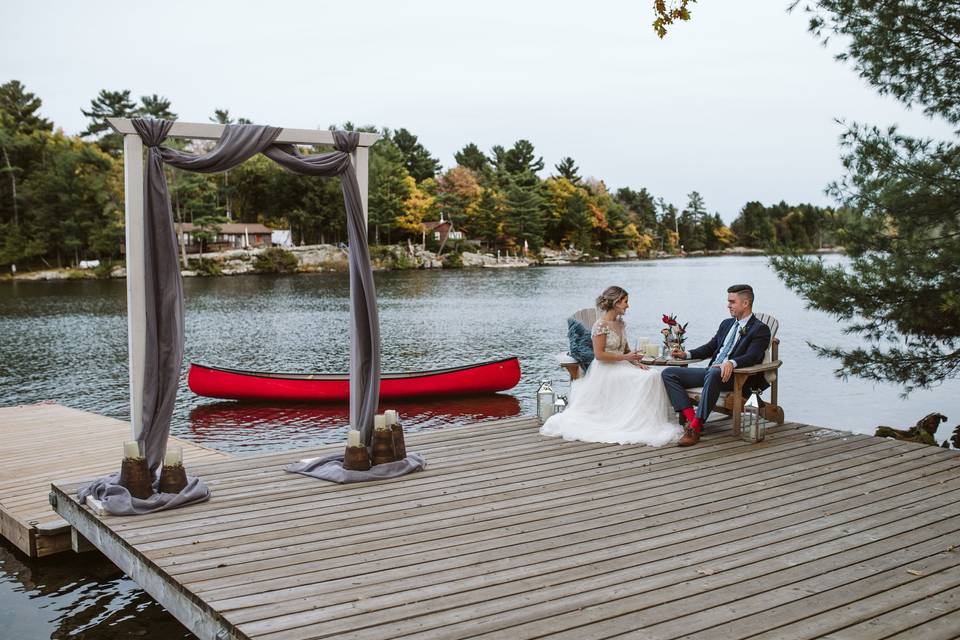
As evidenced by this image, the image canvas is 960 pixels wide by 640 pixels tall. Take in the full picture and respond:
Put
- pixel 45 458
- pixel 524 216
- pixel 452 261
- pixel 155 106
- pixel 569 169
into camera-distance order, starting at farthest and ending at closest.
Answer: pixel 569 169, pixel 524 216, pixel 452 261, pixel 155 106, pixel 45 458

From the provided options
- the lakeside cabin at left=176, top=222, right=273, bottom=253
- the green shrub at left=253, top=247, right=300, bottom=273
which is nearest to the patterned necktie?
the green shrub at left=253, top=247, right=300, bottom=273

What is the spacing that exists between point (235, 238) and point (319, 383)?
58790 millimetres

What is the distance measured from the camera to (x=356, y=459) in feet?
18.5

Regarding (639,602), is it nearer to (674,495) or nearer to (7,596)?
(674,495)

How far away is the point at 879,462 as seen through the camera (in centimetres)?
595

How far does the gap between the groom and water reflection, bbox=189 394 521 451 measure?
6.78 m

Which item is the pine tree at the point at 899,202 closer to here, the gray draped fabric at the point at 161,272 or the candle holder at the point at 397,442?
the candle holder at the point at 397,442

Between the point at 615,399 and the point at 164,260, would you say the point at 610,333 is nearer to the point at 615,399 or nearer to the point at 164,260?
the point at 615,399

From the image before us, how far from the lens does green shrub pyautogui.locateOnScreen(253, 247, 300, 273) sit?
64.3 m

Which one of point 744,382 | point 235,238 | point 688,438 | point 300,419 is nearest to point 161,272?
point 688,438

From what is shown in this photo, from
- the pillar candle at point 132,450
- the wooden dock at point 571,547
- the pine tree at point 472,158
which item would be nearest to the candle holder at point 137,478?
the pillar candle at point 132,450

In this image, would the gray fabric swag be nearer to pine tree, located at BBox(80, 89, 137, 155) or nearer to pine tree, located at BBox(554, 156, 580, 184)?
pine tree, located at BBox(80, 89, 137, 155)

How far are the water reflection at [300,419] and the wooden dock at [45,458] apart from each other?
252 centimetres

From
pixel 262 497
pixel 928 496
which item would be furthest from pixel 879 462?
pixel 262 497
